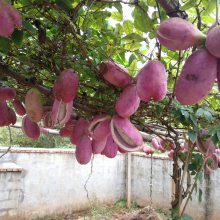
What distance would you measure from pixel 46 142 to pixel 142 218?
156 inches

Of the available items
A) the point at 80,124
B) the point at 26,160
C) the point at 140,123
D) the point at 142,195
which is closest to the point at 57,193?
the point at 26,160

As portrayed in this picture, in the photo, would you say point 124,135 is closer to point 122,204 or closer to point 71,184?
point 71,184

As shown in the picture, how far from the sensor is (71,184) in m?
4.98

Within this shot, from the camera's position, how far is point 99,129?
0.72 metres

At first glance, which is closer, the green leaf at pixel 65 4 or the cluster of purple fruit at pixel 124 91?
the cluster of purple fruit at pixel 124 91

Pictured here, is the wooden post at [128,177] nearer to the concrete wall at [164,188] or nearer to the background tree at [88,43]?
the concrete wall at [164,188]

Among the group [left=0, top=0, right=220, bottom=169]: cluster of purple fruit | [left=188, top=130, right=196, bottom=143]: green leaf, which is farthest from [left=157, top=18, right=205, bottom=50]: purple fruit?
[left=188, top=130, right=196, bottom=143]: green leaf

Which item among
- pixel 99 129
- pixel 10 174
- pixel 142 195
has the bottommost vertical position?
pixel 142 195

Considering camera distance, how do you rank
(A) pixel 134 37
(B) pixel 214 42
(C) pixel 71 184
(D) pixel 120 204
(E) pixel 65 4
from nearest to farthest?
(B) pixel 214 42 < (E) pixel 65 4 < (A) pixel 134 37 < (C) pixel 71 184 < (D) pixel 120 204

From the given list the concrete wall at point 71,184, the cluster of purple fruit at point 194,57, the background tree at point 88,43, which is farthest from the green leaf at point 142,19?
the concrete wall at point 71,184

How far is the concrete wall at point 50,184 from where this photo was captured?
13.5ft

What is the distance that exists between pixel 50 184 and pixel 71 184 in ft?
1.35

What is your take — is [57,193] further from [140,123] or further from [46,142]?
[140,123]

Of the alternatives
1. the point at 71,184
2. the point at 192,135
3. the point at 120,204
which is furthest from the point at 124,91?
the point at 120,204
